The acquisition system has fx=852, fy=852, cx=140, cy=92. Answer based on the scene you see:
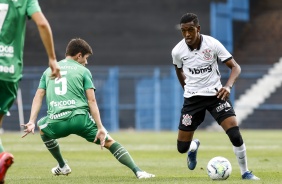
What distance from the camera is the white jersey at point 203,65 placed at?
1129cm

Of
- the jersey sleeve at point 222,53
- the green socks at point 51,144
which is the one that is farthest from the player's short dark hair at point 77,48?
the jersey sleeve at point 222,53

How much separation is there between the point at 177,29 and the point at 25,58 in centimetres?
657

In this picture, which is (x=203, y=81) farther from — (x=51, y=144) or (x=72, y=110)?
(x=51, y=144)

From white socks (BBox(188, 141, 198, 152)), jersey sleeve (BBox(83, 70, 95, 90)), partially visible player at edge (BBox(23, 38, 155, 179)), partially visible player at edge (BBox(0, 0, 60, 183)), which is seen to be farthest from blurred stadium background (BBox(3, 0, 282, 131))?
partially visible player at edge (BBox(0, 0, 60, 183))

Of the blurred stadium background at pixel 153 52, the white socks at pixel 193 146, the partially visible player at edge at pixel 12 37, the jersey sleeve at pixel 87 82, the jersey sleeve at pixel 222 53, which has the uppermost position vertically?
the partially visible player at edge at pixel 12 37

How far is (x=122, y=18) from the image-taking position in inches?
1457

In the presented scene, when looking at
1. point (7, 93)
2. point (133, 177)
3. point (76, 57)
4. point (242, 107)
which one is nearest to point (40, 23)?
Result: point (7, 93)

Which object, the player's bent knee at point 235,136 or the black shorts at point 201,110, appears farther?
the black shorts at point 201,110

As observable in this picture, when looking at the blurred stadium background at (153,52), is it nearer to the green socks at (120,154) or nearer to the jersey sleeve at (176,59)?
the jersey sleeve at (176,59)

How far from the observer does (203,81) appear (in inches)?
446

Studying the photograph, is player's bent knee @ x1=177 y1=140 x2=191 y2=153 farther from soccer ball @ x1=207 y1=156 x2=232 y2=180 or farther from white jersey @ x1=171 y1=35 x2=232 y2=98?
soccer ball @ x1=207 y1=156 x2=232 y2=180

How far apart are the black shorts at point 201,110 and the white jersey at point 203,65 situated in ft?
0.31

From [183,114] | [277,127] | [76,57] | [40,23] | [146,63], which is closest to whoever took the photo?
[40,23]

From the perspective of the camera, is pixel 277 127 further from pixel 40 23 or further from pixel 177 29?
pixel 40 23
